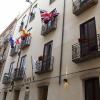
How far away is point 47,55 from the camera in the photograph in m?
14.8

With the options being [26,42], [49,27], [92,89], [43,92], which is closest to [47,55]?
[49,27]

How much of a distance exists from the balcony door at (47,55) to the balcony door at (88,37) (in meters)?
3.35

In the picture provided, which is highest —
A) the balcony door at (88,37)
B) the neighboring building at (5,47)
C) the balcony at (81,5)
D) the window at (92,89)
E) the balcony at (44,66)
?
the neighboring building at (5,47)

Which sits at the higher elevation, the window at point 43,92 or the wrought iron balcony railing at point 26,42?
the wrought iron balcony railing at point 26,42

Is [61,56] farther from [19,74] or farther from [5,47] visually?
[5,47]

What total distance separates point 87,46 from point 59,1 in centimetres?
706

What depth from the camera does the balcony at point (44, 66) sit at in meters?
13.3

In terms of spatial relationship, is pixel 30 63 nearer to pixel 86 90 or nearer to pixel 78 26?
pixel 78 26

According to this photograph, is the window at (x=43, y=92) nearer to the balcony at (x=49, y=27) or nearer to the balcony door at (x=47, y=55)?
the balcony door at (x=47, y=55)

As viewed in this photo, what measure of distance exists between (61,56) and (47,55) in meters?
2.21

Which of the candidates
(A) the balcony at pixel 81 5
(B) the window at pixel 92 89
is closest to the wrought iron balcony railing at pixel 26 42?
(A) the balcony at pixel 81 5

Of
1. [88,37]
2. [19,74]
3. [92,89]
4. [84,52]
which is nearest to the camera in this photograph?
[92,89]

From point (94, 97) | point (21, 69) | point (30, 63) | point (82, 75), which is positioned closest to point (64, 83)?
point (82, 75)

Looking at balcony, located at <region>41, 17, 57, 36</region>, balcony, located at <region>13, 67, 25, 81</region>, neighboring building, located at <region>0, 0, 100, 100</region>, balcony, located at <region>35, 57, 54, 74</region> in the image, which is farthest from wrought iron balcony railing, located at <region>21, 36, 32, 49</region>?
balcony, located at <region>35, 57, 54, 74</region>
